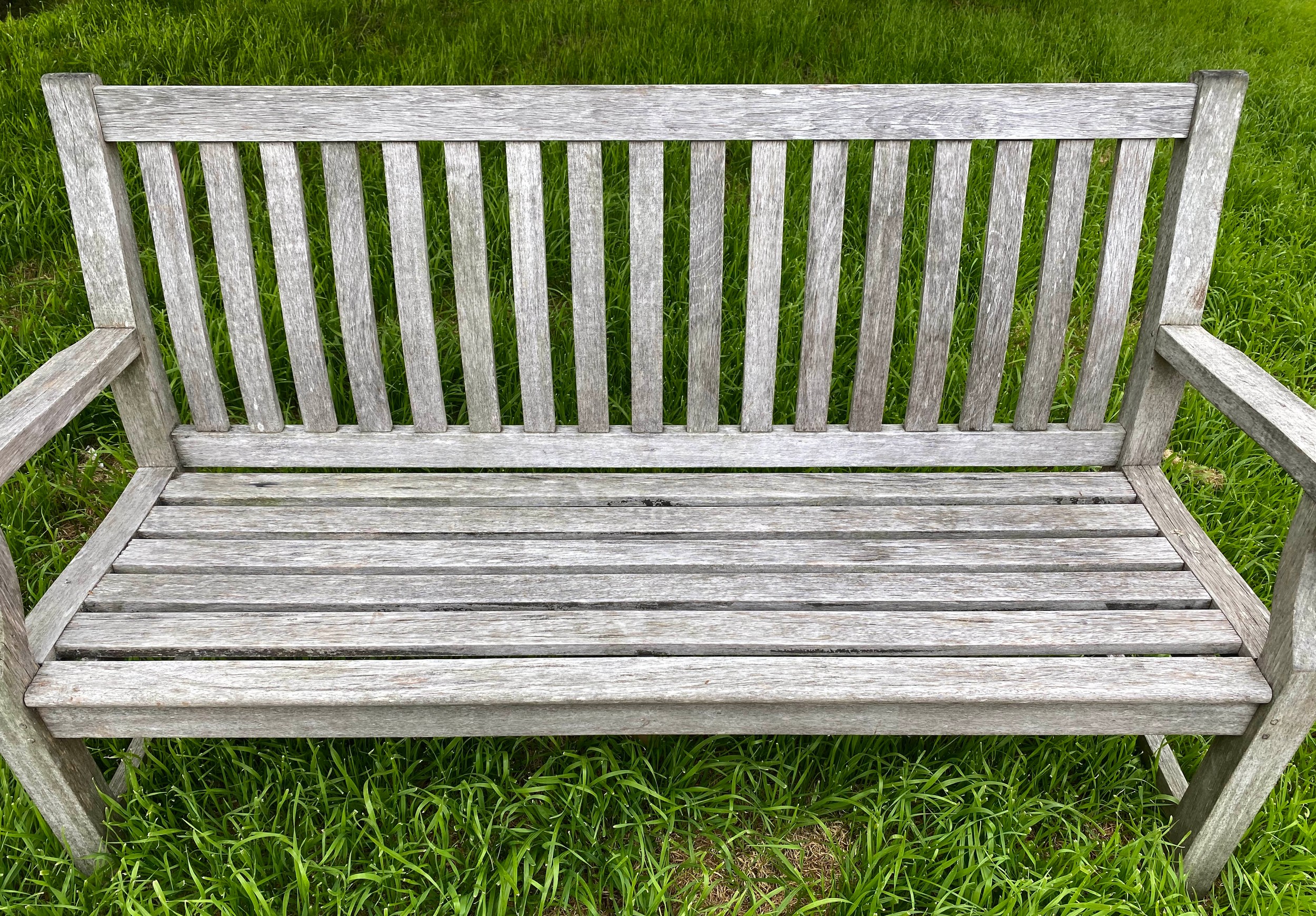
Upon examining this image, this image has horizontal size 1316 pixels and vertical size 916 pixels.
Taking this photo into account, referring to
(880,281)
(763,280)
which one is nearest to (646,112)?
(763,280)

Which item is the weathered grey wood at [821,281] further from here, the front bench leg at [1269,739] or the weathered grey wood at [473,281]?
the front bench leg at [1269,739]

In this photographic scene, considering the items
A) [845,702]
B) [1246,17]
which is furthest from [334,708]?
[1246,17]

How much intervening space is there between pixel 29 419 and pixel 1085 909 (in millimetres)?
2000

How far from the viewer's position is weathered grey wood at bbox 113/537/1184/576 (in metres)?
1.73

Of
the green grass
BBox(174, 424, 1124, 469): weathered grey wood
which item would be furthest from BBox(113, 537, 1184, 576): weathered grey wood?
the green grass

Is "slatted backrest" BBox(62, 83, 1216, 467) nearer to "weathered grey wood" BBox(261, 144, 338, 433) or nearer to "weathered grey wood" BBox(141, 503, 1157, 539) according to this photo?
"weathered grey wood" BBox(261, 144, 338, 433)

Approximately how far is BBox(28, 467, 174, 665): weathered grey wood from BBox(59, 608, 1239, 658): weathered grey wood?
3cm

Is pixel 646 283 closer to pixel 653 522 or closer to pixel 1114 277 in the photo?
pixel 653 522

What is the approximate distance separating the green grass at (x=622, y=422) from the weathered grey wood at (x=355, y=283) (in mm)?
739

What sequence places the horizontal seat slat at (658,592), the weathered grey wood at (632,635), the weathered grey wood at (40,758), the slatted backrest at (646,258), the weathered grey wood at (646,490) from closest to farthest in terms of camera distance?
the weathered grey wood at (40,758) → the weathered grey wood at (632,635) → the horizontal seat slat at (658,592) → the slatted backrest at (646,258) → the weathered grey wood at (646,490)

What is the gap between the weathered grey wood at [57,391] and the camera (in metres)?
1.47

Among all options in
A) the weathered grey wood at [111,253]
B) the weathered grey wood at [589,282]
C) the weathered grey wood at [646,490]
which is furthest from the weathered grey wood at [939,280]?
the weathered grey wood at [111,253]

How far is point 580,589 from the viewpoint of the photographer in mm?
1676

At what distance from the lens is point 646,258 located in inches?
73.2
